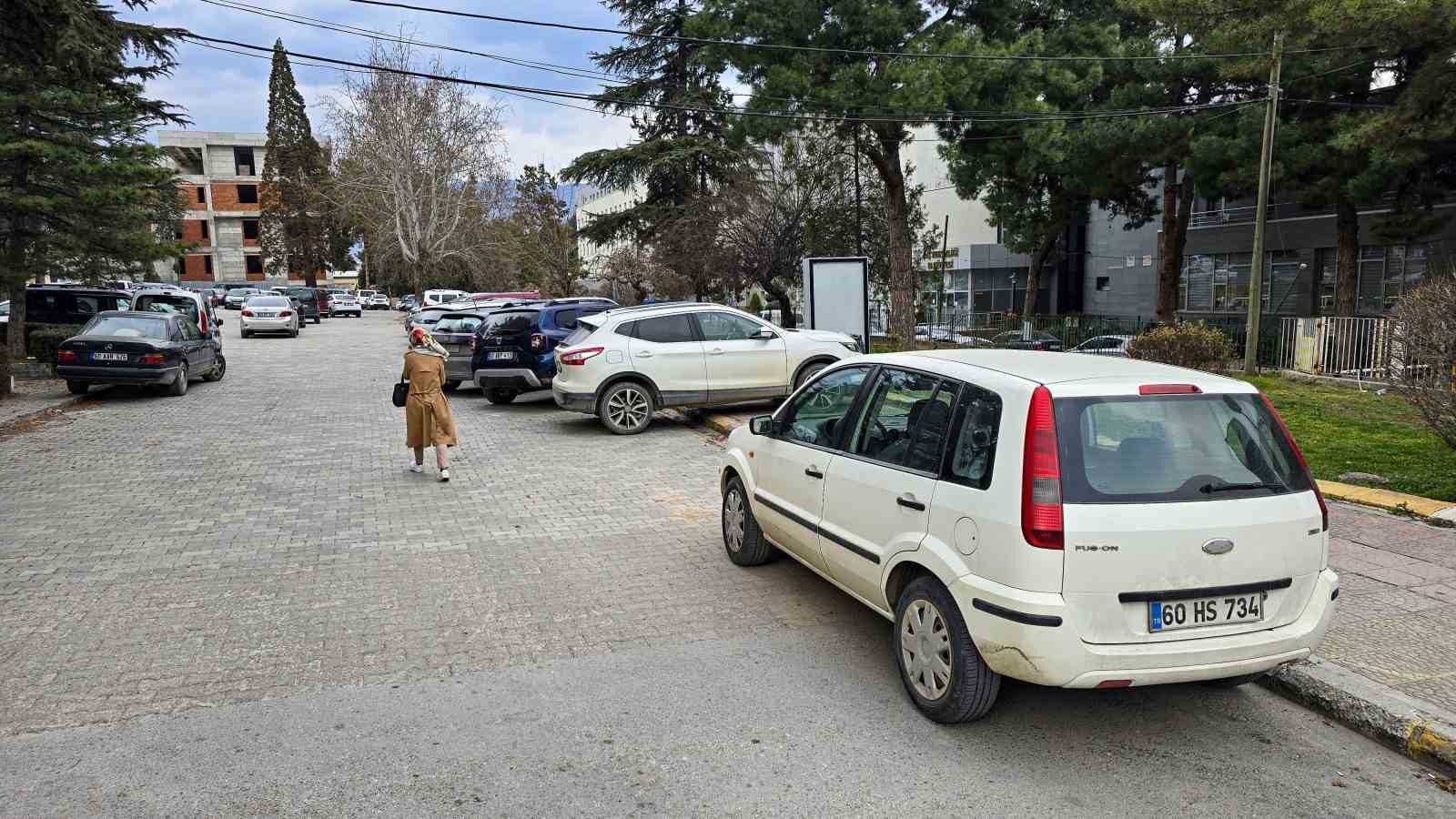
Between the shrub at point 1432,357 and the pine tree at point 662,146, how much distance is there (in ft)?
74.0

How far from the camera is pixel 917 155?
54188 mm

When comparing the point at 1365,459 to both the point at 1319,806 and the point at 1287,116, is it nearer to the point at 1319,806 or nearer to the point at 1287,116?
the point at 1319,806

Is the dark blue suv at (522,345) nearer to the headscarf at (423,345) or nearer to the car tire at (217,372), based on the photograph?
the headscarf at (423,345)

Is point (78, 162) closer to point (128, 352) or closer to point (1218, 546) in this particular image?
point (128, 352)

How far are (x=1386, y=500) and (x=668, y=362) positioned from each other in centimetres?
829

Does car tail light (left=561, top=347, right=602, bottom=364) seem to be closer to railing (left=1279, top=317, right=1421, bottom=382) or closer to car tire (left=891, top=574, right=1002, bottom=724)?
car tire (left=891, top=574, right=1002, bottom=724)

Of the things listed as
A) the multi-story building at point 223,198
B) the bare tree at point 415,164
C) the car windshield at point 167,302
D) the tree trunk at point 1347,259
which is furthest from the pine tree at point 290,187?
the tree trunk at point 1347,259

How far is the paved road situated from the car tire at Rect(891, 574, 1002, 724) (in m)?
0.12

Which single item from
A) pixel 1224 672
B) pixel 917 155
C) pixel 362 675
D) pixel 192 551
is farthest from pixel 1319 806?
pixel 917 155

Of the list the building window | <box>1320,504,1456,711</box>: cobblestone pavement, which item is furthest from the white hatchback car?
the building window

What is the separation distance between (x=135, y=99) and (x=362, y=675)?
1891cm

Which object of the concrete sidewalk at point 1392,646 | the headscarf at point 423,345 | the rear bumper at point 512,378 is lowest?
the concrete sidewalk at point 1392,646

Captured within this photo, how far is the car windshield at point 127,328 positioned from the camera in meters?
16.4

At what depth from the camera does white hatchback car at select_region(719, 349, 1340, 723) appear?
146 inches
